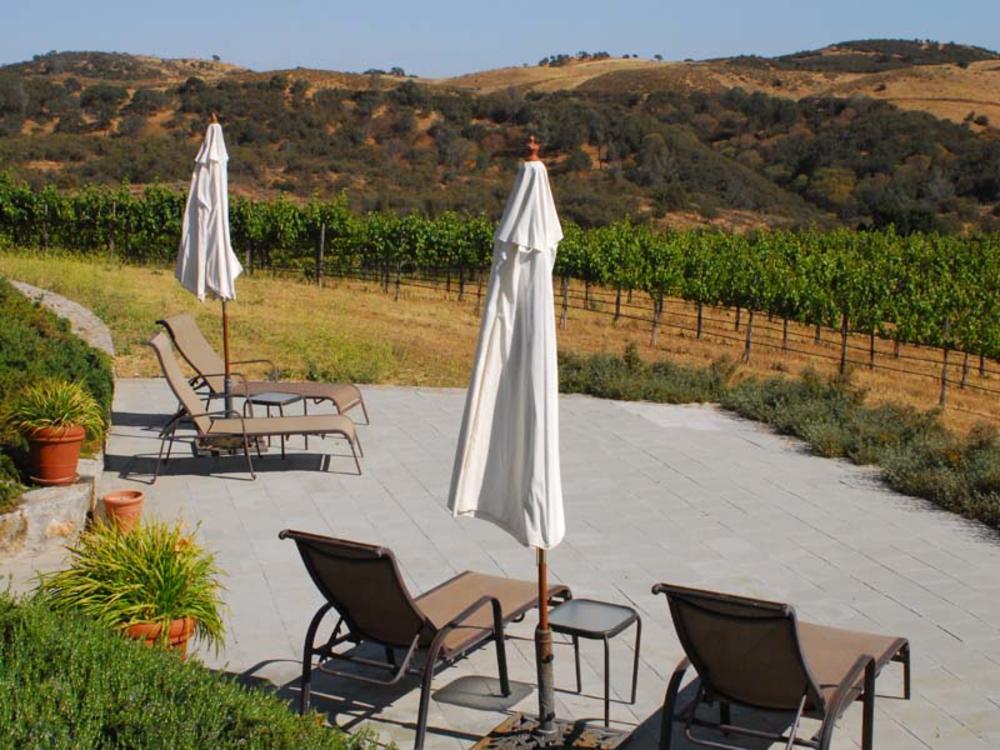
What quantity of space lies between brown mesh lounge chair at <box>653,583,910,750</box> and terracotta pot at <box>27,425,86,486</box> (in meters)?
3.69

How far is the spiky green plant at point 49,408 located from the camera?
6.39 metres

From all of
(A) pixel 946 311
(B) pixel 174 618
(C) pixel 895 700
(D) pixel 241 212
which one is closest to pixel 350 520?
(B) pixel 174 618

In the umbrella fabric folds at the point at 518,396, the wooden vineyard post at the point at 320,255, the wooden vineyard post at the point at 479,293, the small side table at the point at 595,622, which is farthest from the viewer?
the wooden vineyard post at the point at 320,255

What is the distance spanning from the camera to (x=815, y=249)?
2923 cm

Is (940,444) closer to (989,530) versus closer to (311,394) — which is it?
(989,530)

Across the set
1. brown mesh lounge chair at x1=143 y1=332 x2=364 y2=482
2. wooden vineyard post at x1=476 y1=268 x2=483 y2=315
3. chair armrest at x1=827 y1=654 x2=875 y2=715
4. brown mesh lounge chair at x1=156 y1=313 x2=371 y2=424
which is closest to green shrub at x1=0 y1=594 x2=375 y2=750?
chair armrest at x1=827 y1=654 x2=875 y2=715

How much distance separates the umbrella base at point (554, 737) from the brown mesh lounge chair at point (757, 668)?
32 centimetres

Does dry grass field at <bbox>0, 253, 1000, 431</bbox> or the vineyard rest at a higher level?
the vineyard

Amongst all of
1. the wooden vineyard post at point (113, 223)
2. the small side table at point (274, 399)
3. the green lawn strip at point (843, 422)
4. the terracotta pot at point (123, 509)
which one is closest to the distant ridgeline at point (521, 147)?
the wooden vineyard post at point (113, 223)

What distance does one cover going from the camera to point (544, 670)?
4.30 meters

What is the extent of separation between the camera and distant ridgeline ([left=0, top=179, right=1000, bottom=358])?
22.6 metres

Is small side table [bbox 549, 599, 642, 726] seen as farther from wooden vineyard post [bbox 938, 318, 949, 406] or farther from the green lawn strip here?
wooden vineyard post [bbox 938, 318, 949, 406]

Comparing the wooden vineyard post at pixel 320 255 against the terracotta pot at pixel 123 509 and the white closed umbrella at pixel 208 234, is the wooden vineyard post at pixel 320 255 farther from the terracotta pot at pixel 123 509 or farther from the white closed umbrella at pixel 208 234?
the terracotta pot at pixel 123 509

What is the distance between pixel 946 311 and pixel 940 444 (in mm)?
12432
